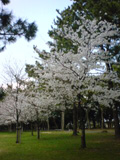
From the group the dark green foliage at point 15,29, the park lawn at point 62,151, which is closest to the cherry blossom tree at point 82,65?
the park lawn at point 62,151

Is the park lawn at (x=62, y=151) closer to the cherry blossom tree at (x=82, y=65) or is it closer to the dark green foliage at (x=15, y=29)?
the cherry blossom tree at (x=82, y=65)

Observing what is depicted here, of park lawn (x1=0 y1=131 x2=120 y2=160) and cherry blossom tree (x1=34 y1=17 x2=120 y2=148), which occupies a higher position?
cherry blossom tree (x1=34 y1=17 x2=120 y2=148)

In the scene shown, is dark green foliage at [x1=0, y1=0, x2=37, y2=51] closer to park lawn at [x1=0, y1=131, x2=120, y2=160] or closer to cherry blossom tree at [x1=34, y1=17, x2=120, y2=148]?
cherry blossom tree at [x1=34, y1=17, x2=120, y2=148]

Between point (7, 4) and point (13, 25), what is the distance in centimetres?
73

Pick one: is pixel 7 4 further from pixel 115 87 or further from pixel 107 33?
pixel 115 87

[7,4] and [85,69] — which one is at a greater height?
[7,4]

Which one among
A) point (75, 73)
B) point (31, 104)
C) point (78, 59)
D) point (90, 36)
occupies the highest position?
point (90, 36)

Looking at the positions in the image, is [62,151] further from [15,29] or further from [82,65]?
[15,29]

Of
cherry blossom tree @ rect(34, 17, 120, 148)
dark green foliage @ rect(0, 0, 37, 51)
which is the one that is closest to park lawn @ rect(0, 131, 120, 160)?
cherry blossom tree @ rect(34, 17, 120, 148)

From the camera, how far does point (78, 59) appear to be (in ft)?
27.2

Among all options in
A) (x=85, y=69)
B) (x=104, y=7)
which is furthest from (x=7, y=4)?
(x=104, y=7)

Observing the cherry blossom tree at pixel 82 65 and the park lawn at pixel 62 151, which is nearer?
the park lawn at pixel 62 151

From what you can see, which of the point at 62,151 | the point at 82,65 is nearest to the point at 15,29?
the point at 82,65

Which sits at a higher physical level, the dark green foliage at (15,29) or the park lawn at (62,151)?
the dark green foliage at (15,29)
